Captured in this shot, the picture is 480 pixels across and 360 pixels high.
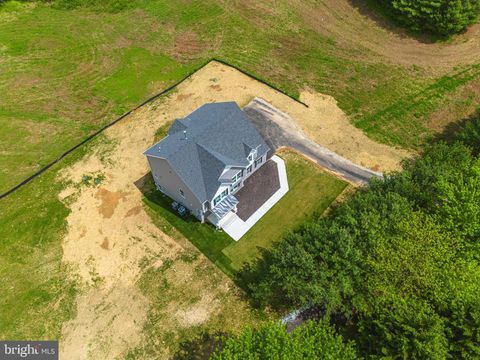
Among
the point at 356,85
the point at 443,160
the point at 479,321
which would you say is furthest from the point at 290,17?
the point at 479,321

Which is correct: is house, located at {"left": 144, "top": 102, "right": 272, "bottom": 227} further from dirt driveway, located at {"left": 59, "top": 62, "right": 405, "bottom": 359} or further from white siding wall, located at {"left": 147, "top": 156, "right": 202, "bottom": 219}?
dirt driveway, located at {"left": 59, "top": 62, "right": 405, "bottom": 359}

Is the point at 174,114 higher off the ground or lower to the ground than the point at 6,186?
higher

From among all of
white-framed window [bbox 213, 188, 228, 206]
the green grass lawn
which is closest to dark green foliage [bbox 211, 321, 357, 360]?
the green grass lawn

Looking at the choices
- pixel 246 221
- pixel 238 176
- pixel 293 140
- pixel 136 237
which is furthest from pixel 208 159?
pixel 293 140

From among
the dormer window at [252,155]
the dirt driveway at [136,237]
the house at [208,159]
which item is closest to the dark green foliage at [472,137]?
the dirt driveway at [136,237]

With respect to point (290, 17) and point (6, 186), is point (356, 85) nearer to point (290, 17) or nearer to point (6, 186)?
point (290, 17)

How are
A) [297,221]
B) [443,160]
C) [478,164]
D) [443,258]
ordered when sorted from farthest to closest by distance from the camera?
[297,221] → [443,160] → [478,164] → [443,258]

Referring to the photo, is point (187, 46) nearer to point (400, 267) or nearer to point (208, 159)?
point (208, 159)
